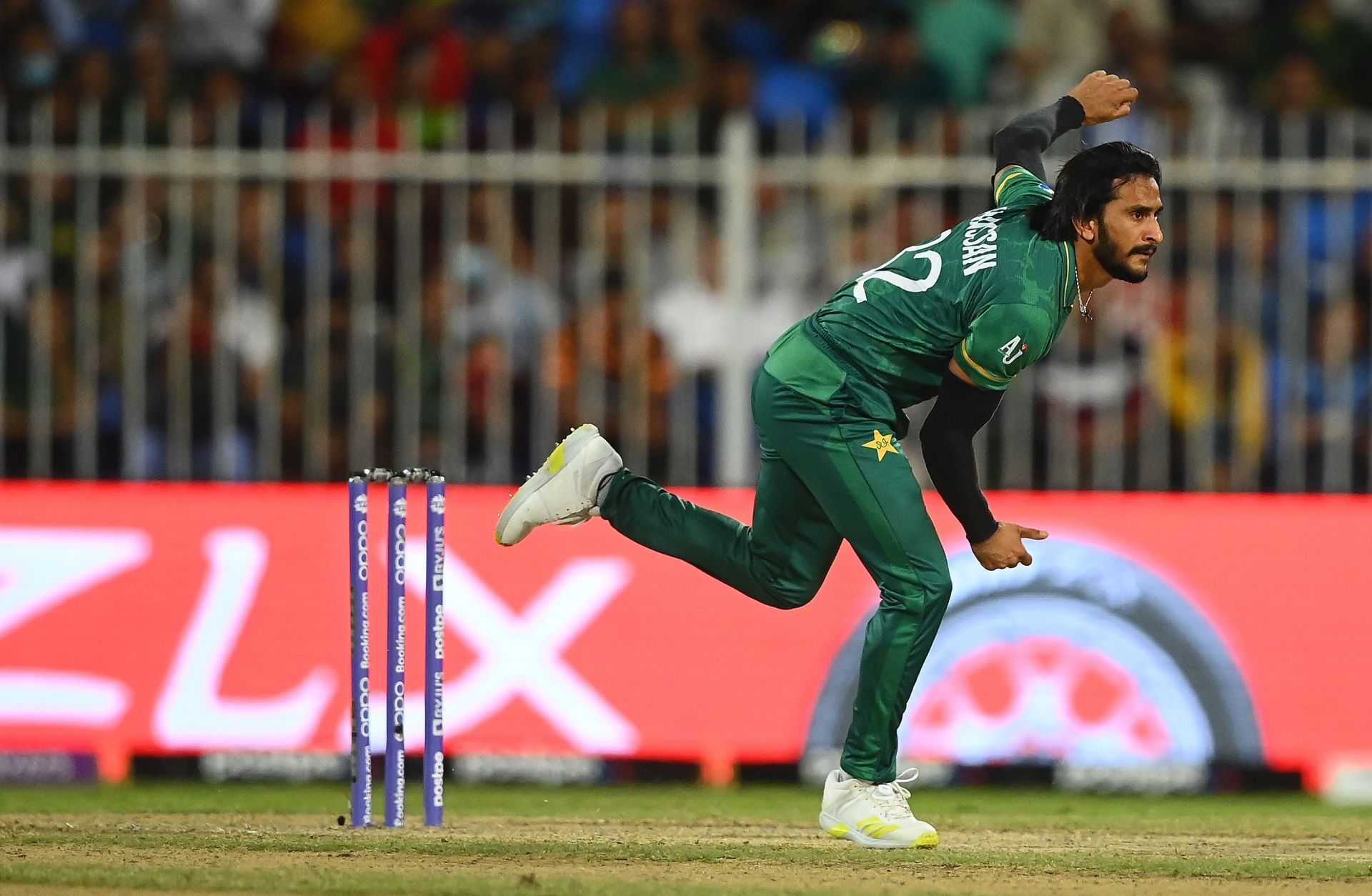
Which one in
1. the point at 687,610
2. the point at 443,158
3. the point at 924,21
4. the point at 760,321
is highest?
the point at 924,21

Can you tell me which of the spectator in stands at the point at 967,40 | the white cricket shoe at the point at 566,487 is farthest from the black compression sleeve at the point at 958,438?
the spectator in stands at the point at 967,40

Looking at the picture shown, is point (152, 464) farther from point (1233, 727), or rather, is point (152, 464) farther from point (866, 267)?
point (1233, 727)

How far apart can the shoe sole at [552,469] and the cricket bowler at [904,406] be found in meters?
0.47

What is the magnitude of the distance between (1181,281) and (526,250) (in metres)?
3.09

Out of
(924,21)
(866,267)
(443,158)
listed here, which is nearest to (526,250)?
(443,158)

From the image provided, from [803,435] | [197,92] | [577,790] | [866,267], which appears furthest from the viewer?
[197,92]

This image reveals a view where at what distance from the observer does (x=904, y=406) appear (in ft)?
23.6

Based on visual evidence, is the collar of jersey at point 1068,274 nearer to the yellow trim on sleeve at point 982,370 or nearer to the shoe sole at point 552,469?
the yellow trim on sleeve at point 982,370

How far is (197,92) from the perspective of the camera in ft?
40.1

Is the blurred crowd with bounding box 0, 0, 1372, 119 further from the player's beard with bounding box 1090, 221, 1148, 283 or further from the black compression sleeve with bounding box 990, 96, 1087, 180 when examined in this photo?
the player's beard with bounding box 1090, 221, 1148, 283

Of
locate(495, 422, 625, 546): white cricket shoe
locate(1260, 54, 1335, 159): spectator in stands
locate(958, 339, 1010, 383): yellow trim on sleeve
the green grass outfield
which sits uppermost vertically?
locate(1260, 54, 1335, 159): spectator in stands

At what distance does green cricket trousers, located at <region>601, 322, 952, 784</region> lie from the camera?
6.94m

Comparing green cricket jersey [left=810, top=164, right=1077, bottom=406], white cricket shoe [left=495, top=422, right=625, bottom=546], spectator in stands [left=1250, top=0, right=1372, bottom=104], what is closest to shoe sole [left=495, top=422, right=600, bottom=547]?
white cricket shoe [left=495, top=422, right=625, bottom=546]

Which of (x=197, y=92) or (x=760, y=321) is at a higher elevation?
(x=197, y=92)
